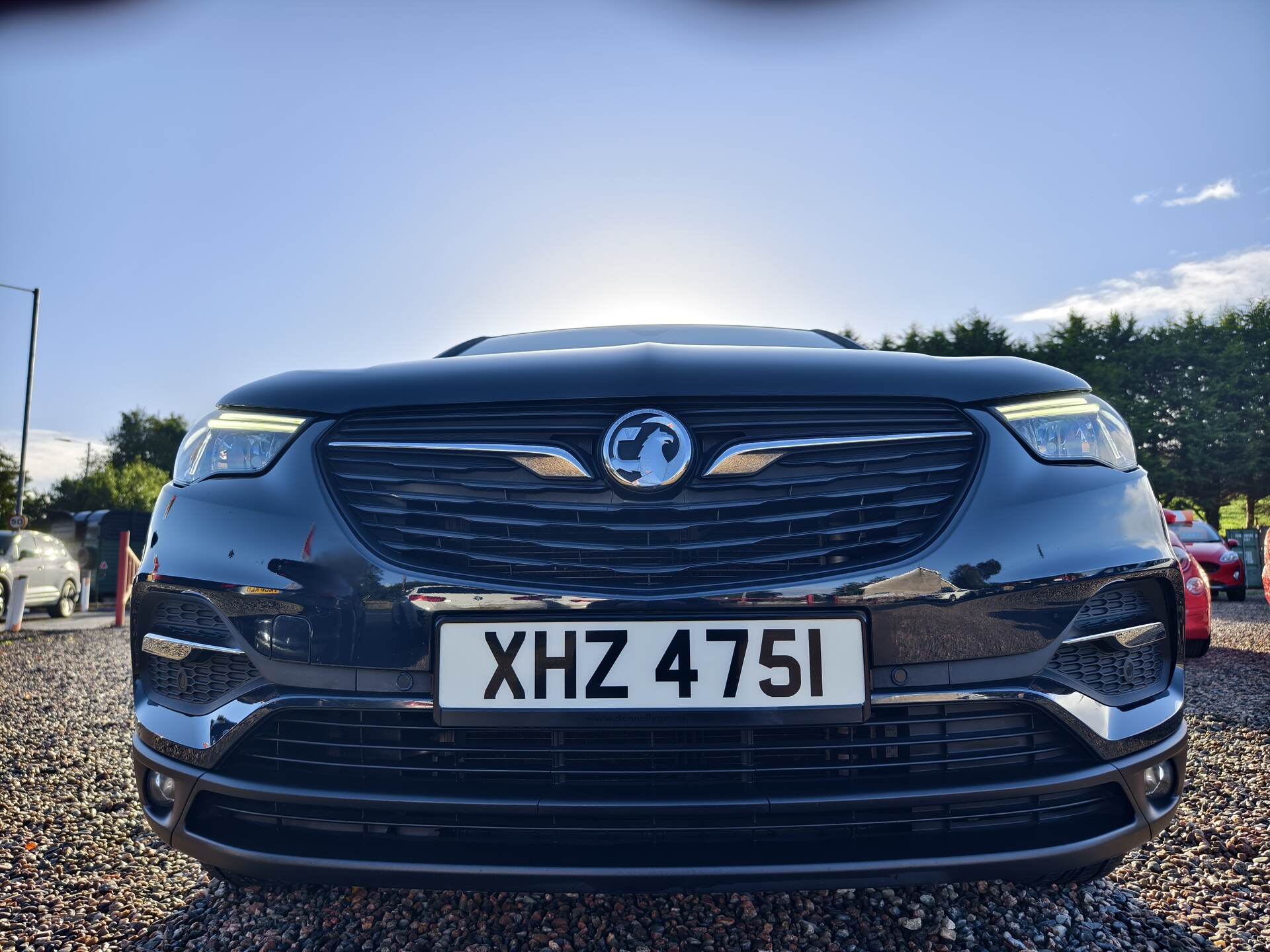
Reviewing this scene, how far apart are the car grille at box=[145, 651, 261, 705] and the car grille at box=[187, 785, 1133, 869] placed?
0.22 m

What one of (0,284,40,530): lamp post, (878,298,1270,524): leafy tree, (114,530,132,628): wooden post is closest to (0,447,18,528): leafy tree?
(0,284,40,530): lamp post

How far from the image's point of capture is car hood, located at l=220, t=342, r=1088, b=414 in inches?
60.6

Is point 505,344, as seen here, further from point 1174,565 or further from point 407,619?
point 1174,565

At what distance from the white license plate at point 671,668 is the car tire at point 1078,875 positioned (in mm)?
454

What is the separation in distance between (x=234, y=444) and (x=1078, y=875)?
70.0 inches

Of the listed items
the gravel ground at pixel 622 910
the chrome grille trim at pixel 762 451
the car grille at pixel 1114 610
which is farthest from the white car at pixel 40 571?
the car grille at pixel 1114 610

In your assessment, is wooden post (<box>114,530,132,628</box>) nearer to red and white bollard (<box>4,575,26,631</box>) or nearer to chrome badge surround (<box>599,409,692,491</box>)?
red and white bollard (<box>4,575,26,631</box>)

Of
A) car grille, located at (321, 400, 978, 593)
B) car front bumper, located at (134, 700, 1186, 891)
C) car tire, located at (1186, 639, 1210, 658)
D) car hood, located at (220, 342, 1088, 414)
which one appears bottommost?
car tire, located at (1186, 639, 1210, 658)

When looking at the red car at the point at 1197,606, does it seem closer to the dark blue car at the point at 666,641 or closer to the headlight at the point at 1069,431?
the headlight at the point at 1069,431

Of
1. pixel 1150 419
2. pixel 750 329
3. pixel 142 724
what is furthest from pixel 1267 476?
pixel 142 724

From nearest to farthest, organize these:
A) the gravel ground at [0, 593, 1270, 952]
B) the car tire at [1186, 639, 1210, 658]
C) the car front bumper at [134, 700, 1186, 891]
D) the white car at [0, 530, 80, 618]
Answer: the car front bumper at [134, 700, 1186, 891], the gravel ground at [0, 593, 1270, 952], the car tire at [1186, 639, 1210, 658], the white car at [0, 530, 80, 618]

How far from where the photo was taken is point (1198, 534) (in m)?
12.9

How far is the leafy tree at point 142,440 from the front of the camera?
78.2 meters

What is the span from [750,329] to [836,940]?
1991 mm
